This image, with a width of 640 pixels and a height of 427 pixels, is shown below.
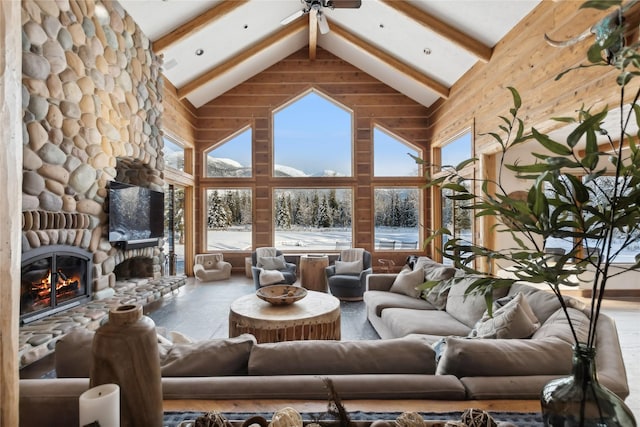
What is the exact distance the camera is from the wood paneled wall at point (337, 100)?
8.05 meters

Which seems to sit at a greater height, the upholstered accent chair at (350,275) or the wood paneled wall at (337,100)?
the wood paneled wall at (337,100)

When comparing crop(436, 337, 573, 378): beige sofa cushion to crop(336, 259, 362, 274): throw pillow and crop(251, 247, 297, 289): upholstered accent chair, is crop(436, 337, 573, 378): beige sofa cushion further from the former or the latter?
crop(251, 247, 297, 289): upholstered accent chair

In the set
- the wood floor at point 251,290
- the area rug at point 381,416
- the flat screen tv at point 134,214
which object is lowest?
the wood floor at point 251,290

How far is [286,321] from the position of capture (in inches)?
117

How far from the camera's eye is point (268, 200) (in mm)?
8078

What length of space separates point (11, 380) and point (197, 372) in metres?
0.65

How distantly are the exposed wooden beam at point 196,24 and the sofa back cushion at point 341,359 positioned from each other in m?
5.29

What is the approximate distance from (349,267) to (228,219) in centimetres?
372

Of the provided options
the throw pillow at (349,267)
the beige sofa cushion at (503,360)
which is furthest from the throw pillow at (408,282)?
the beige sofa cushion at (503,360)

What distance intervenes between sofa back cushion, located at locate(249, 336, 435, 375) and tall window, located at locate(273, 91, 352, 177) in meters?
6.76

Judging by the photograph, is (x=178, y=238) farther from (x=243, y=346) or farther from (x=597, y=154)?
(x=597, y=154)

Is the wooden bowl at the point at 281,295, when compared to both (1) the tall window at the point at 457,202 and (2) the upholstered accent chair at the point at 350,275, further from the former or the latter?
(1) the tall window at the point at 457,202

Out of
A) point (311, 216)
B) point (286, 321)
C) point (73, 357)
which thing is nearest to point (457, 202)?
point (311, 216)

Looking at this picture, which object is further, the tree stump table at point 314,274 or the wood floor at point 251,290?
the tree stump table at point 314,274
